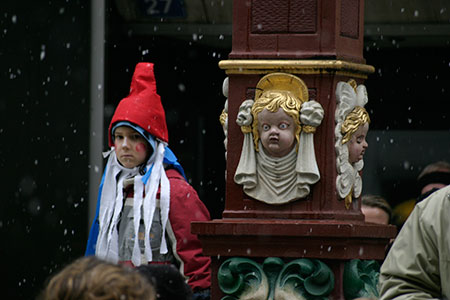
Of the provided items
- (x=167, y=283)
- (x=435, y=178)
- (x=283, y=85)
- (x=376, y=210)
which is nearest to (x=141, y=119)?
(x=283, y=85)

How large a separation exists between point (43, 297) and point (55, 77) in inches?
317

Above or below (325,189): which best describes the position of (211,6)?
above

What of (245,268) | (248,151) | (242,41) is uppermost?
(242,41)

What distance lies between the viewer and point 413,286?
5434 mm

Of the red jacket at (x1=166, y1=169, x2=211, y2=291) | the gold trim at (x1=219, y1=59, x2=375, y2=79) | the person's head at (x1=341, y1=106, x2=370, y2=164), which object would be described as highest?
the gold trim at (x1=219, y1=59, x2=375, y2=79)

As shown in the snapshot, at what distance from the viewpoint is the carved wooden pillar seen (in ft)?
23.5

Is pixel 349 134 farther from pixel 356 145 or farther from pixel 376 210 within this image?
pixel 376 210

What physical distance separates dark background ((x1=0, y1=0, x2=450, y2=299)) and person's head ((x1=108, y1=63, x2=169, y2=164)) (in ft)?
11.2

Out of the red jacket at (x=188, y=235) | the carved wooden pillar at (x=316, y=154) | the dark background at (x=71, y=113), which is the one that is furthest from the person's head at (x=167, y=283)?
the dark background at (x=71, y=113)

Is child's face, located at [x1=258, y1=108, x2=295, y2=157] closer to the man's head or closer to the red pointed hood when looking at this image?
the red pointed hood

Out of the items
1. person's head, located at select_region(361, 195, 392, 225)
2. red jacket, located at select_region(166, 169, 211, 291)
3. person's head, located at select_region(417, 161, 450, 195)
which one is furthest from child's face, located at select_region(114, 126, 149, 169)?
person's head, located at select_region(417, 161, 450, 195)

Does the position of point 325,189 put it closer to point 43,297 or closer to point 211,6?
point 43,297

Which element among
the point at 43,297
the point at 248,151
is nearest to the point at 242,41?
the point at 248,151

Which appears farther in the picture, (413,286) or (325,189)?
(325,189)
